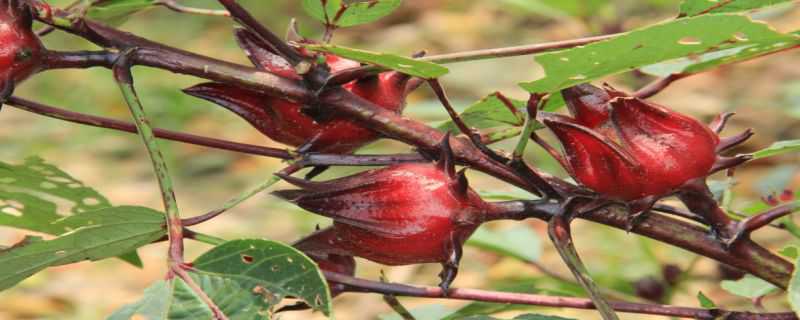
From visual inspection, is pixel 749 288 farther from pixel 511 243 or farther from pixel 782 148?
pixel 511 243

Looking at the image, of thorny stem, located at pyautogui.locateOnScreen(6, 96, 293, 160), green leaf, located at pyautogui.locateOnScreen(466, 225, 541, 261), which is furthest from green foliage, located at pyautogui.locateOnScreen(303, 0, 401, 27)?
green leaf, located at pyautogui.locateOnScreen(466, 225, 541, 261)

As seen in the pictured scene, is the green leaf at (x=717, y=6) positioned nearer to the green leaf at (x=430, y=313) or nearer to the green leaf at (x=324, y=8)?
the green leaf at (x=324, y=8)

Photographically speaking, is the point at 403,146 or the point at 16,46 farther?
the point at 403,146

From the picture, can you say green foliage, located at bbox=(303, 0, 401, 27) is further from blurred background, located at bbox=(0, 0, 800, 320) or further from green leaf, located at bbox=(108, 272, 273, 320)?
blurred background, located at bbox=(0, 0, 800, 320)

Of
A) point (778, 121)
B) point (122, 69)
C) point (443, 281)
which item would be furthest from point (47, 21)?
point (778, 121)

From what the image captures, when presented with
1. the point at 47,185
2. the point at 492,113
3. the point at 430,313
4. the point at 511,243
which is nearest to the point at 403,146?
the point at 511,243

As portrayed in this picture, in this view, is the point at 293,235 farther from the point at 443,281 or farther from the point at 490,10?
the point at 443,281
